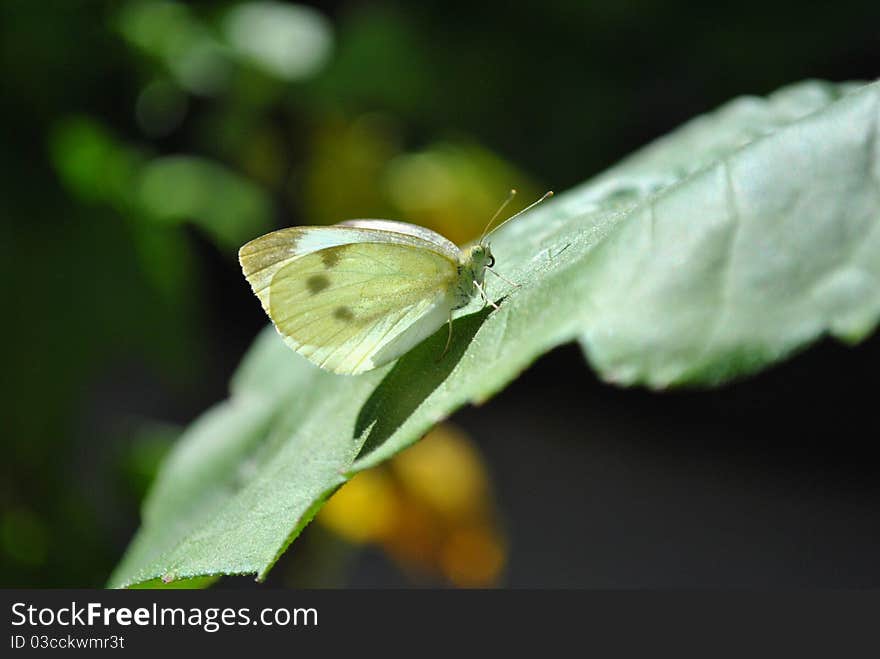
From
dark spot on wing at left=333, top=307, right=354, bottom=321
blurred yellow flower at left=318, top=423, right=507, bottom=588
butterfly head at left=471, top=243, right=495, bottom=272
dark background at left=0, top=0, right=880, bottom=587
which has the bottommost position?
dark spot on wing at left=333, top=307, right=354, bottom=321

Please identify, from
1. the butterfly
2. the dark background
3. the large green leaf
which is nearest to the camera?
the large green leaf

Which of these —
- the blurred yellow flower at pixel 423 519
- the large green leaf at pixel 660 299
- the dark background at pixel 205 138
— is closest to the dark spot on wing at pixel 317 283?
the large green leaf at pixel 660 299

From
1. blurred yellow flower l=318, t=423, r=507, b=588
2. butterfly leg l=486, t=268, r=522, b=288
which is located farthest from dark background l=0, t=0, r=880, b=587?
butterfly leg l=486, t=268, r=522, b=288

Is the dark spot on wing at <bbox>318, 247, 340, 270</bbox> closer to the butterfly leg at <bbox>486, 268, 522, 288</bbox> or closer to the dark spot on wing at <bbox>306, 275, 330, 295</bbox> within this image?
the dark spot on wing at <bbox>306, 275, 330, 295</bbox>

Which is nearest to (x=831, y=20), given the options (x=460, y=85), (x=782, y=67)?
(x=782, y=67)

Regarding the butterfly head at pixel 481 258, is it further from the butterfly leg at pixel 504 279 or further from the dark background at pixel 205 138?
the dark background at pixel 205 138
